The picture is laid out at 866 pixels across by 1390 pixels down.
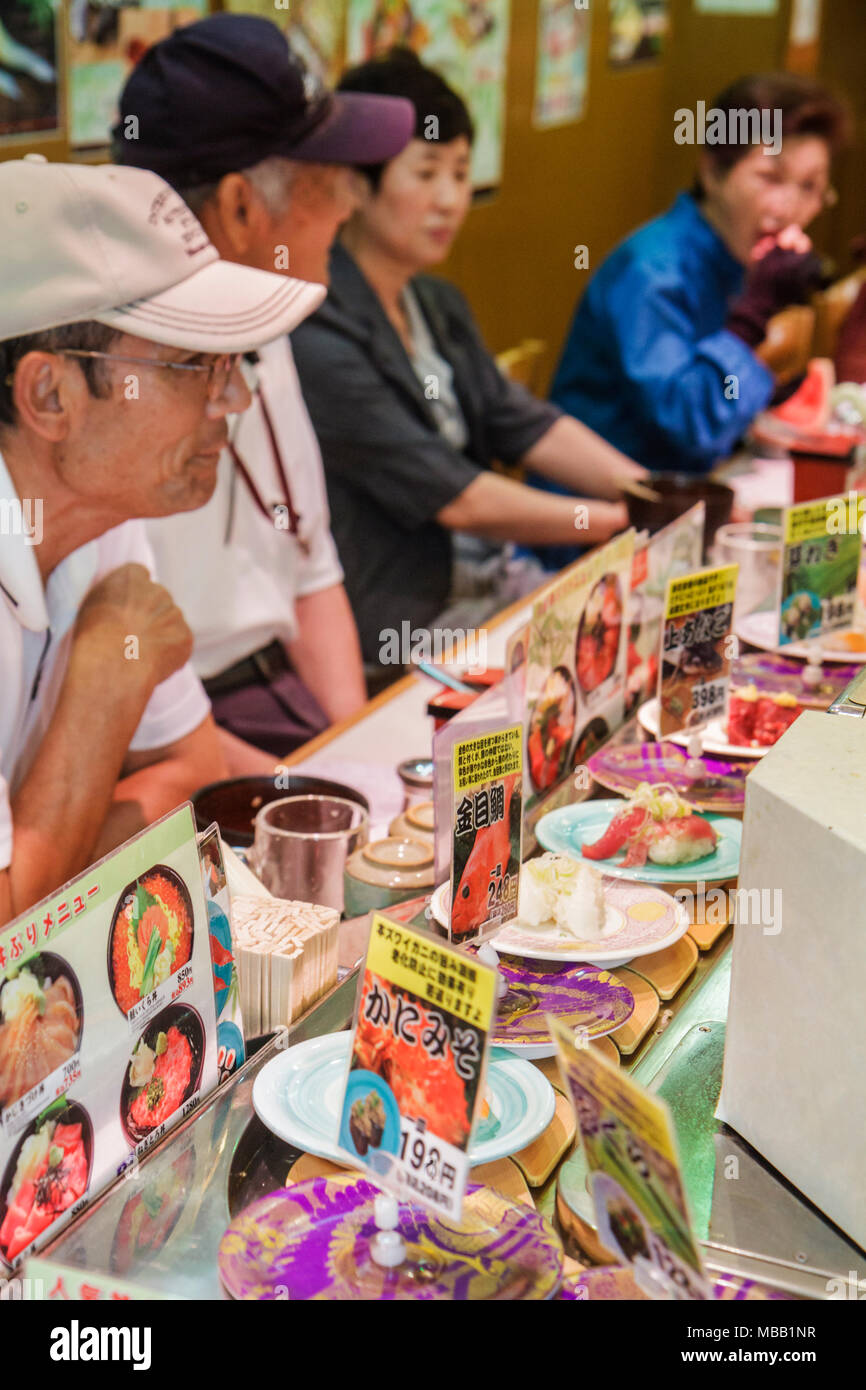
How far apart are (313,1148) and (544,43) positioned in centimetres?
498

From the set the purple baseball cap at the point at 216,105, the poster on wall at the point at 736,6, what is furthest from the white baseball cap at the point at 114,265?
the poster on wall at the point at 736,6

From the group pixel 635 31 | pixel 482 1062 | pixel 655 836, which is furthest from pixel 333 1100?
pixel 635 31

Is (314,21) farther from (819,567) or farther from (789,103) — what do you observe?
(819,567)

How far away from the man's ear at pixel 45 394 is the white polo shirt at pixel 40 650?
0.06 metres

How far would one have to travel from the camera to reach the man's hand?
1608 millimetres

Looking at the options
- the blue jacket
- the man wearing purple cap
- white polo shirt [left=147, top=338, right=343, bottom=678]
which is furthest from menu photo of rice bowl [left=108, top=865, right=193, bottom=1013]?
the blue jacket

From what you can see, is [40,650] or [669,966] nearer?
[669,966]

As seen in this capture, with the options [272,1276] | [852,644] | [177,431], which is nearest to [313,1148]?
[272,1276]

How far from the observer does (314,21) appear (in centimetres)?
366

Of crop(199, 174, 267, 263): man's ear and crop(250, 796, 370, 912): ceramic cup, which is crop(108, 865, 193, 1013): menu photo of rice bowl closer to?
crop(250, 796, 370, 912): ceramic cup

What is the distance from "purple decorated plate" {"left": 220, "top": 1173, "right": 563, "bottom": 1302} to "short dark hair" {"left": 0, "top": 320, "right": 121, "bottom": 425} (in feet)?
2.86

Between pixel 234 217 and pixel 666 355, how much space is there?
1.75 meters

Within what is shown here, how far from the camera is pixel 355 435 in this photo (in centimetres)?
296
